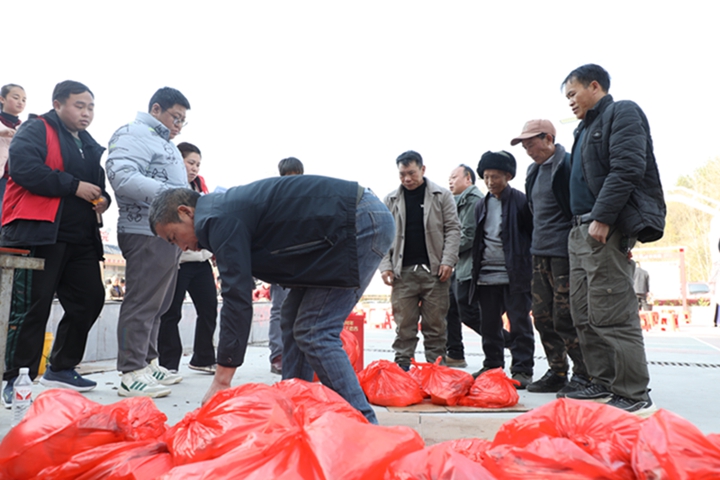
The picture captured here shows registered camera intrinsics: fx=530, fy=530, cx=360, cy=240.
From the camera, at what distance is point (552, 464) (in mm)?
1227

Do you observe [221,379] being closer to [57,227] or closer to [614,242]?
[57,227]

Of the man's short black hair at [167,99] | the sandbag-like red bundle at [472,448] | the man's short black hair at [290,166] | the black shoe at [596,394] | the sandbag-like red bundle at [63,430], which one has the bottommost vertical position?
the black shoe at [596,394]

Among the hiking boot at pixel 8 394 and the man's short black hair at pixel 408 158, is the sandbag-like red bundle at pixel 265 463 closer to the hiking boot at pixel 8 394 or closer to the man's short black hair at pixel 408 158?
the hiking boot at pixel 8 394

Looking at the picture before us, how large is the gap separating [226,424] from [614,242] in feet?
7.42

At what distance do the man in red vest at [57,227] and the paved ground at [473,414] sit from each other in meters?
0.36

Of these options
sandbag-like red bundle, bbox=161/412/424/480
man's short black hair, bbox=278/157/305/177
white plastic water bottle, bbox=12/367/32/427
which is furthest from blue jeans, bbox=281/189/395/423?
man's short black hair, bbox=278/157/305/177

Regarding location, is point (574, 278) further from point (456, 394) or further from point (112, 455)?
point (112, 455)

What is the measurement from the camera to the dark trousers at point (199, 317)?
175 inches

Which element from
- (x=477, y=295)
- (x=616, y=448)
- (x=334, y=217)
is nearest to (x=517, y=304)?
(x=477, y=295)

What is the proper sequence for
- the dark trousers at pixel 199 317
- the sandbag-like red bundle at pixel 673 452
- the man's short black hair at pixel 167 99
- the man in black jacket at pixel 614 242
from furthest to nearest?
the dark trousers at pixel 199 317 < the man's short black hair at pixel 167 99 < the man in black jacket at pixel 614 242 < the sandbag-like red bundle at pixel 673 452

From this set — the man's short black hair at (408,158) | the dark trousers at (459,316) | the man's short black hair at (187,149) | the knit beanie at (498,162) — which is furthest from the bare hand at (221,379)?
the dark trousers at (459,316)

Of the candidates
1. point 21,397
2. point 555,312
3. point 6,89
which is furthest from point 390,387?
point 6,89

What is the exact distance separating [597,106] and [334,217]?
1834mm

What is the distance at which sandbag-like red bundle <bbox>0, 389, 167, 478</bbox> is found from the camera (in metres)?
1.60
